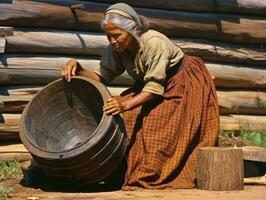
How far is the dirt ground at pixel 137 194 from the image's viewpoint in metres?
5.89

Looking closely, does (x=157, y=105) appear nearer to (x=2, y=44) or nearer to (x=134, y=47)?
(x=134, y=47)

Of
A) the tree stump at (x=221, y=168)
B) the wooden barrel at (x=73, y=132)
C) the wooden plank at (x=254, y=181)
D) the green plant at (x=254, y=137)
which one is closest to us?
the wooden barrel at (x=73, y=132)

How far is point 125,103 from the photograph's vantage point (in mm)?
6227

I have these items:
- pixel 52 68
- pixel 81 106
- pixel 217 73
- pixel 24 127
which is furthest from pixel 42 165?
pixel 217 73

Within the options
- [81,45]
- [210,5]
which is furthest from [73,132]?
[210,5]

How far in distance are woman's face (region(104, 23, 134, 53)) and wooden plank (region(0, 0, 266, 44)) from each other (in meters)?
1.48

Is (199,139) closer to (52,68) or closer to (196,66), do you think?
(196,66)

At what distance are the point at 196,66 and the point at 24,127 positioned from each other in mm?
1657

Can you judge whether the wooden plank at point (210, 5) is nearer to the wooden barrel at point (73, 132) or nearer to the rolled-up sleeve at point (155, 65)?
the wooden barrel at point (73, 132)

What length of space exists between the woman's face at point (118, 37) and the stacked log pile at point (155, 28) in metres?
1.44

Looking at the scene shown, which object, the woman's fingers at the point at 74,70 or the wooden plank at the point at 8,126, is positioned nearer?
the woman's fingers at the point at 74,70

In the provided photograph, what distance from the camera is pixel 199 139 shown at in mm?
6656

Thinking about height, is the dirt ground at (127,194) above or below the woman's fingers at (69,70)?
below

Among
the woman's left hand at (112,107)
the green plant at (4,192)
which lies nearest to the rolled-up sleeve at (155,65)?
the woman's left hand at (112,107)
